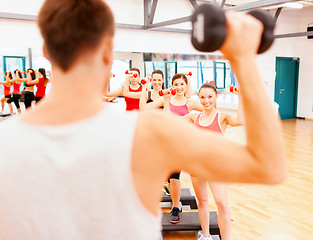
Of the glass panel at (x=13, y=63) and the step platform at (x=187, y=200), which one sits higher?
the glass panel at (x=13, y=63)

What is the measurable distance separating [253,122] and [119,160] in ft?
0.80

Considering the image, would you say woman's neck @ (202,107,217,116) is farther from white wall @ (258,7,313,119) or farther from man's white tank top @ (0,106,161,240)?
white wall @ (258,7,313,119)

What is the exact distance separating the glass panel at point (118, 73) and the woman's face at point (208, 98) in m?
3.77

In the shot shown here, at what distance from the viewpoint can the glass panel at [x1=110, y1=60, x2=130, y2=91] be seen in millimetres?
6492

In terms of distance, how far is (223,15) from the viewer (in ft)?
1.82

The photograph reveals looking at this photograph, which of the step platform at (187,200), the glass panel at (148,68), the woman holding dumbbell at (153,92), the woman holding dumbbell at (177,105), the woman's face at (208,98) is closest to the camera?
the woman's face at (208,98)

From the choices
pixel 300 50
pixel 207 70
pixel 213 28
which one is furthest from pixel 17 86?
pixel 300 50

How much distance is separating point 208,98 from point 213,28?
2355 mm

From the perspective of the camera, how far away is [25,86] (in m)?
6.38

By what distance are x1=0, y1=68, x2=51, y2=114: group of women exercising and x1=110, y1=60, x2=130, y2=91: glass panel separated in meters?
1.33

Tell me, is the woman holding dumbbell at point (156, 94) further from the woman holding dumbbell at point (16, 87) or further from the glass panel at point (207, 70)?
the glass panel at point (207, 70)

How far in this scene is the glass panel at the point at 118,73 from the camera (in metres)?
6.49

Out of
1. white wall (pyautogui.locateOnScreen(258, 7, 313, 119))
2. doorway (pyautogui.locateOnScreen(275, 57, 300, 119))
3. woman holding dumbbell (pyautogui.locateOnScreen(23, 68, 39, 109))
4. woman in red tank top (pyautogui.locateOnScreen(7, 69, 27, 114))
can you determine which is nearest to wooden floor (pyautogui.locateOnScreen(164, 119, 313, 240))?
woman holding dumbbell (pyautogui.locateOnScreen(23, 68, 39, 109))

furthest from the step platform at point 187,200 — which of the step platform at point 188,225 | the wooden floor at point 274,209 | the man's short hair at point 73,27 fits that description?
the man's short hair at point 73,27
